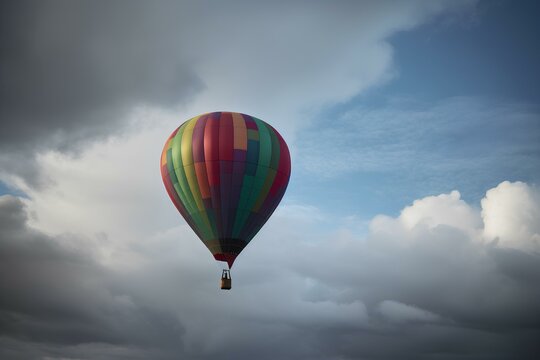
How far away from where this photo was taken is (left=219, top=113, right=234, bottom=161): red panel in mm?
47031

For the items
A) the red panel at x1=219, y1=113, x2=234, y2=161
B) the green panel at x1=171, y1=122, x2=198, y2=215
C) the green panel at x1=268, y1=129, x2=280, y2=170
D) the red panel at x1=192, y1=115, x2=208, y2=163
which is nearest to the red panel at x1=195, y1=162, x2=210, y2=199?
the red panel at x1=192, y1=115, x2=208, y2=163

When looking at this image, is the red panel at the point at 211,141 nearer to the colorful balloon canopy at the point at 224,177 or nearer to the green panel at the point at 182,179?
the colorful balloon canopy at the point at 224,177

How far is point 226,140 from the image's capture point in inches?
1863

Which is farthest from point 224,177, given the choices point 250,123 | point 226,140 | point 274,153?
point 250,123

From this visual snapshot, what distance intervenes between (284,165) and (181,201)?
398 inches

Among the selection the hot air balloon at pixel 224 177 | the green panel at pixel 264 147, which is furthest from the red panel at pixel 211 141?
the green panel at pixel 264 147

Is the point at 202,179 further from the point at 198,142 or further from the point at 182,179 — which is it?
the point at 198,142

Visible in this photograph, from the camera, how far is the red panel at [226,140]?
47031 mm

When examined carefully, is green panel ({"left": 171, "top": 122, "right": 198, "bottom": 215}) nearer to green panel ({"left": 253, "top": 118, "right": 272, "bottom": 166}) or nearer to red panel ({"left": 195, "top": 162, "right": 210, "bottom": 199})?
red panel ({"left": 195, "top": 162, "right": 210, "bottom": 199})

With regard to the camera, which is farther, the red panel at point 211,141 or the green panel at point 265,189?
the green panel at point 265,189

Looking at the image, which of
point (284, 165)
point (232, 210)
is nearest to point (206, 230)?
point (232, 210)

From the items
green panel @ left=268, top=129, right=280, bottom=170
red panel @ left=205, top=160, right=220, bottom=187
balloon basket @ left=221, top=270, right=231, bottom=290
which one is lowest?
balloon basket @ left=221, top=270, right=231, bottom=290

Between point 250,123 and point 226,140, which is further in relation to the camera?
point 250,123

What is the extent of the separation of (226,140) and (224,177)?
3342 millimetres
